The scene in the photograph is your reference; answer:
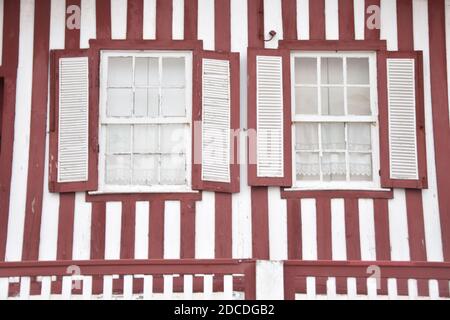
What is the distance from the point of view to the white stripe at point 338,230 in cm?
957

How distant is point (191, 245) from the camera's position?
31.3 ft

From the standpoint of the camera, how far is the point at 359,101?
10023mm

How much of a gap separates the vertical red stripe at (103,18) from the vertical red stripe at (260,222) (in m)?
2.51

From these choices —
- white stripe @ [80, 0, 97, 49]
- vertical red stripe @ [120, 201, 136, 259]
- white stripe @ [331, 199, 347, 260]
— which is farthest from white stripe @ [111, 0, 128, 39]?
white stripe @ [331, 199, 347, 260]

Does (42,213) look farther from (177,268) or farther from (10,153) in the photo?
(177,268)

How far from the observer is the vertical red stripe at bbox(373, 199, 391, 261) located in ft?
31.4

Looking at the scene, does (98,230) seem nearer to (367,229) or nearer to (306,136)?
(306,136)

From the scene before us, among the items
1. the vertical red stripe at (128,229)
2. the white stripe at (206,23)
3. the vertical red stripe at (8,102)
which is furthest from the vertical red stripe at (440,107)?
the vertical red stripe at (8,102)

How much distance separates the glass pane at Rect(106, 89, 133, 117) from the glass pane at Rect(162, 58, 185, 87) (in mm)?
432

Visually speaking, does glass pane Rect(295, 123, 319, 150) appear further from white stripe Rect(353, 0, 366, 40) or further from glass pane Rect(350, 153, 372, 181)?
white stripe Rect(353, 0, 366, 40)

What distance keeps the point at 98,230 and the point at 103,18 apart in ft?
8.17

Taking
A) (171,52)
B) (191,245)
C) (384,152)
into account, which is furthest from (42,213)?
(384,152)

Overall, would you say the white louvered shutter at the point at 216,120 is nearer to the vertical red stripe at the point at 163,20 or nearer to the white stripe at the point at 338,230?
the vertical red stripe at the point at 163,20

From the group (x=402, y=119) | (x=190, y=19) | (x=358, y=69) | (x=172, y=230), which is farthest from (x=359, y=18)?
(x=172, y=230)
